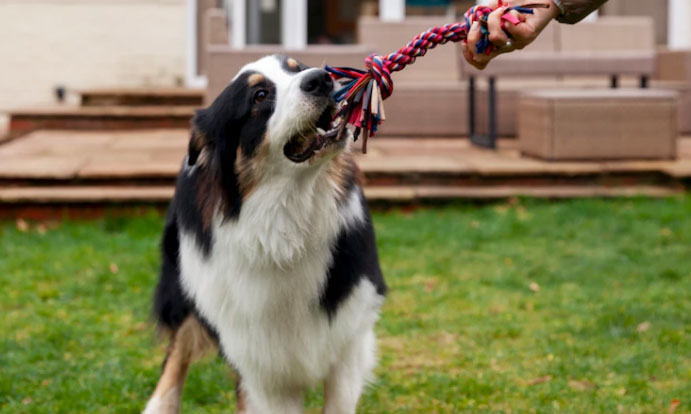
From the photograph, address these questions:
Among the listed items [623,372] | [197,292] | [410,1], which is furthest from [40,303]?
[410,1]

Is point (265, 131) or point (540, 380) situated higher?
point (265, 131)

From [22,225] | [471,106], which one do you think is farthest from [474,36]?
[471,106]

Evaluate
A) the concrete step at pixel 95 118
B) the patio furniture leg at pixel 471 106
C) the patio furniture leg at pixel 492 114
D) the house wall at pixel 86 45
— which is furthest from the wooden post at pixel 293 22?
the patio furniture leg at pixel 492 114

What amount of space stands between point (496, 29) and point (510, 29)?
39 millimetres

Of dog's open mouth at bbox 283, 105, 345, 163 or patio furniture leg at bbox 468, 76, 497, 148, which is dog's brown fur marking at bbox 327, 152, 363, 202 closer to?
dog's open mouth at bbox 283, 105, 345, 163

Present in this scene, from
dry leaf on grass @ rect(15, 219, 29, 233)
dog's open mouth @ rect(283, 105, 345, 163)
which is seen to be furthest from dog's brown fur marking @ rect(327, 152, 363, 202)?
dry leaf on grass @ rect(15, 219, 29, 233)

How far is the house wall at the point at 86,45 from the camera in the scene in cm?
1154

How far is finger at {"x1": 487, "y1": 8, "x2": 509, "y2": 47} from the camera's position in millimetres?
2502

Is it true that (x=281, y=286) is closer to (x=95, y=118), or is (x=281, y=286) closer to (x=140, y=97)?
(x=95, y=118)

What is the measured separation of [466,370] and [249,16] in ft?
28.3

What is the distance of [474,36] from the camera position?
255 centimetres

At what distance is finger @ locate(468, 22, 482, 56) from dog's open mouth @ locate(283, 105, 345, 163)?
1.61 ft

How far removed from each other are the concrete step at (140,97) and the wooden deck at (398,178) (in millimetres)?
2661

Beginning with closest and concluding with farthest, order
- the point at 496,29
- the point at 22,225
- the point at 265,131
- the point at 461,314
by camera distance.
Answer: the point at 496,29
the point at 265,131
the point at 461,314
the point at 22,225
